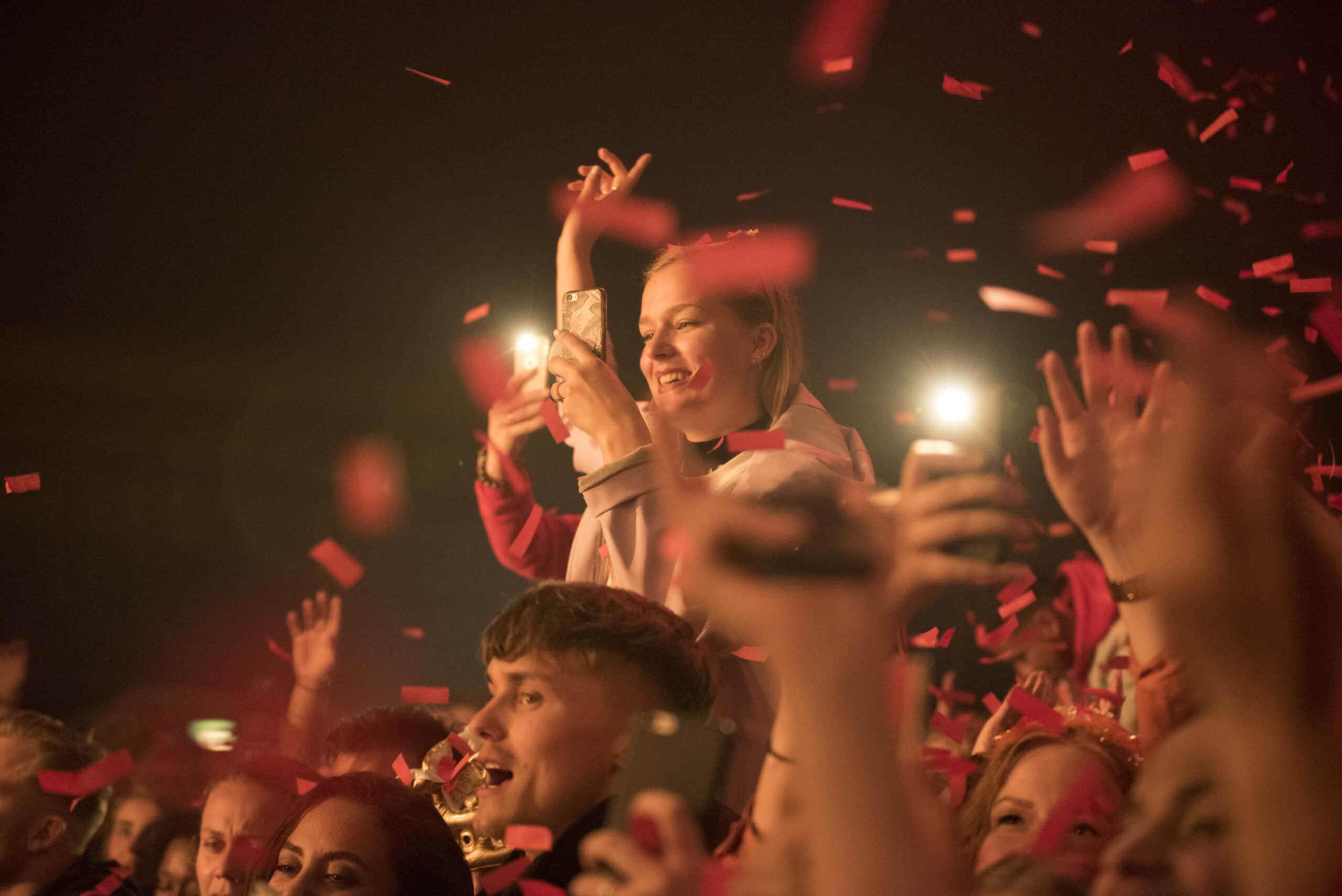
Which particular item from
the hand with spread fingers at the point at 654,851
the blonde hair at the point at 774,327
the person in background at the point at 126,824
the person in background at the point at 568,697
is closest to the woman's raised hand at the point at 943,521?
the hand with spread fingers at the point at 654,851

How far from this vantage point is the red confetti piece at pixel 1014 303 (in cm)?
366

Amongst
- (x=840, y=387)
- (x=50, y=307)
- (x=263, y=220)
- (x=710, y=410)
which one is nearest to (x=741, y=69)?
(x=840, y=387)

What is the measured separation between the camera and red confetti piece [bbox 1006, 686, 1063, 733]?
1386 millimetres

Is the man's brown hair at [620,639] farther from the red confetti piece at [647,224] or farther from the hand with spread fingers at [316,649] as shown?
the red confetti piece at [647,224]

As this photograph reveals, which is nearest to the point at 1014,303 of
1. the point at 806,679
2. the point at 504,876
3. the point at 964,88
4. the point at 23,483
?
the point at 964,88

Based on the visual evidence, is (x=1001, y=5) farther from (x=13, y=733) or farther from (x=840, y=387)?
(x=13, y=733)

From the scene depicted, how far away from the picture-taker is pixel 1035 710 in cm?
166

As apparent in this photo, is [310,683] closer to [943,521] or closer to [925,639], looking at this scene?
[925,639]

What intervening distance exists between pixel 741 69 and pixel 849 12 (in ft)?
1.35

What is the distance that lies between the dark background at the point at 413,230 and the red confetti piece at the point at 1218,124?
42mm

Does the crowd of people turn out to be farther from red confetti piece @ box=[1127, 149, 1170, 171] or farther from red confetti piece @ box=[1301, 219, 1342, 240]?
red confetti piece @ box=[1127, 149, 1170, 171]

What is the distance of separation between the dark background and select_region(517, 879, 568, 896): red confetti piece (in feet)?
6.84

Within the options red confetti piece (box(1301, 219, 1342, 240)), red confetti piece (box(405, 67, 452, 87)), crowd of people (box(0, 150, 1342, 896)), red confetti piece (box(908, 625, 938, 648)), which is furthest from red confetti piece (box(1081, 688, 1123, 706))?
red confetti piece (box(405, 67, 452, 87))

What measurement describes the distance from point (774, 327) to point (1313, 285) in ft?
5.52
